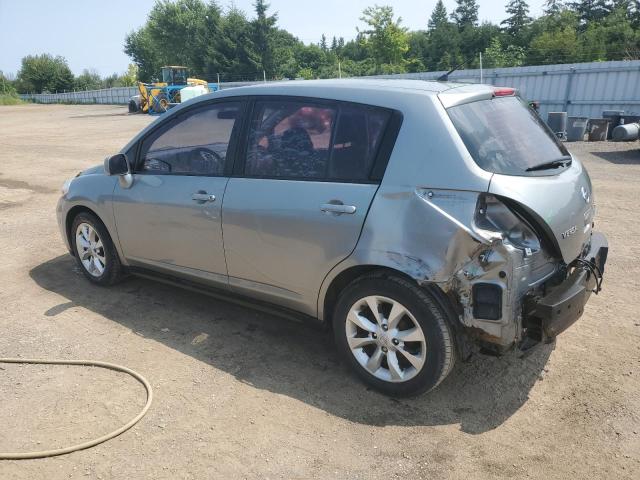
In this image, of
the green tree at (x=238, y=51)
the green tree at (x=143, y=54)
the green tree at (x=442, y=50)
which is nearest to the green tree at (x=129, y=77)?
the green tree at (x=143, y=54)

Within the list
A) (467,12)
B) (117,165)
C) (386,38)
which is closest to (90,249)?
(117,165)

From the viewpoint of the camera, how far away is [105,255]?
479 centimetres

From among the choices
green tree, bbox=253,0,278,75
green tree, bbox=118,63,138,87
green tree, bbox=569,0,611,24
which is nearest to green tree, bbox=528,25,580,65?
green tree, bbox=569,0,611,24

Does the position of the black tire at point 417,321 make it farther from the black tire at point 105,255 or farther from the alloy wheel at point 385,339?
the black tire at point 105,255

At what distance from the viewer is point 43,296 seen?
4.84 metres

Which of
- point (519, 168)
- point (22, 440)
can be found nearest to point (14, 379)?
point (22, 440)

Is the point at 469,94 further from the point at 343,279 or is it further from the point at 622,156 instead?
the point at 622,156

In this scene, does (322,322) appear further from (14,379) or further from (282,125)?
(14,379)

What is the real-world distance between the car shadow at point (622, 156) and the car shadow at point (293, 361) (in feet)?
31.9

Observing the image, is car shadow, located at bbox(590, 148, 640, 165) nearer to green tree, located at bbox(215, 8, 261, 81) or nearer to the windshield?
the windshield

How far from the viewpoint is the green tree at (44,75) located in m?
72.3

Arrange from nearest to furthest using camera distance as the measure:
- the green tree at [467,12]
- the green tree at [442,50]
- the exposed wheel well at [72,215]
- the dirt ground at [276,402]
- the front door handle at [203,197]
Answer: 1. the dirt ground at [276,402]
2. the front door handle at [203,197]
3. the exposed wheel well at [72,215]
4. the green tree at [442,50]
5. the green tree at [467,12]

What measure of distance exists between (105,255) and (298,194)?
7.85 ft

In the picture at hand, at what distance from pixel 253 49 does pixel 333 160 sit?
58.9 meters
